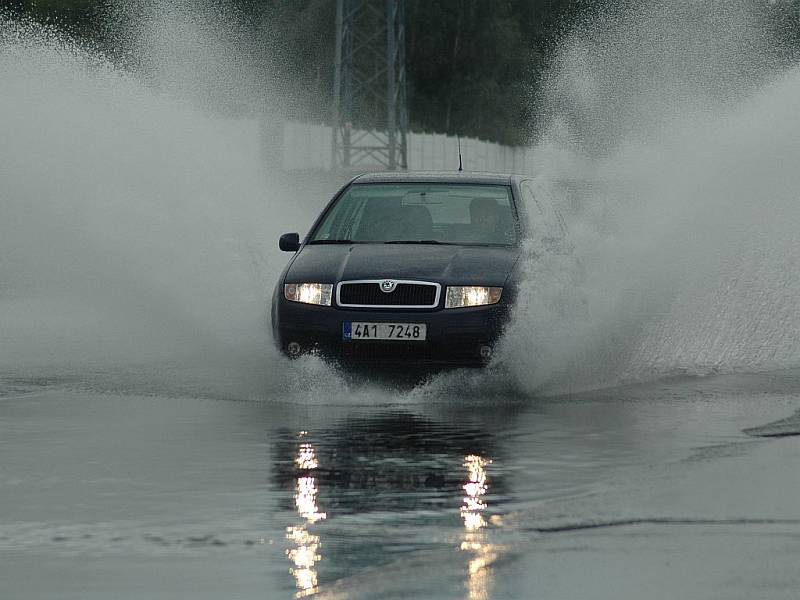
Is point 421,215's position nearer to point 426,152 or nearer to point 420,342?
point 420,342

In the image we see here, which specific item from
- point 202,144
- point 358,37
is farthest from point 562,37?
point 202,144

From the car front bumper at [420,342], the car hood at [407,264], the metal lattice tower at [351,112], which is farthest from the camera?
the metal lattice tower at [351,112]

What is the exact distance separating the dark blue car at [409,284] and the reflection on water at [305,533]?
117 inches

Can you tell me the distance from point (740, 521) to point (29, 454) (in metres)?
3.73

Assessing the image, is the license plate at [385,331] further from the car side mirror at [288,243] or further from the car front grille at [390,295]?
the car side mirror at [288,243]

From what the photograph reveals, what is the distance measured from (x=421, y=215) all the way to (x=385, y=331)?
71.5 inches


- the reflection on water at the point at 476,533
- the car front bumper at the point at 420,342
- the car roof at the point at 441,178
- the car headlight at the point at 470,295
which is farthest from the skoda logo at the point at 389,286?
the reflection on water at the point at 476,533

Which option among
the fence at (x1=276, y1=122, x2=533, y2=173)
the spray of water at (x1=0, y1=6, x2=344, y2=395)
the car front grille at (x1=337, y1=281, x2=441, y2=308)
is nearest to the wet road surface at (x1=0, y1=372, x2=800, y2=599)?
the car front grille at (x1=337, y1=281, x2=441, y2=308)

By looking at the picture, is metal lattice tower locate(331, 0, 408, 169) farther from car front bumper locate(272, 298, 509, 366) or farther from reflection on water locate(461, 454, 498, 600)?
reflection on water locate(461, 454, 498, 600)

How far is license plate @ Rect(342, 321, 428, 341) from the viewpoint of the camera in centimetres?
1324

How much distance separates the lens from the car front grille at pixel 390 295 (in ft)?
43.9

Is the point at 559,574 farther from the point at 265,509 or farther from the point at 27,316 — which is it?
the point at 27,316

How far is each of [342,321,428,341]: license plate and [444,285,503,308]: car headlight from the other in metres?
0.24

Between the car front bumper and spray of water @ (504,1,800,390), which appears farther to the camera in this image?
spray of water @ (504,1,800,390)
